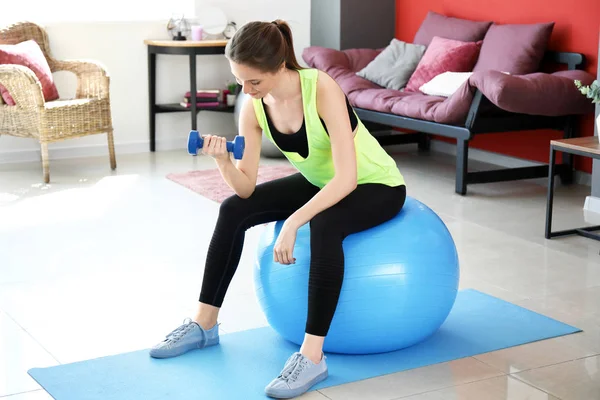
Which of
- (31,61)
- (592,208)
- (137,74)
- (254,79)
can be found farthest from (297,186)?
(137,74)

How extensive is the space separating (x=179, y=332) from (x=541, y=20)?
3.46 meters

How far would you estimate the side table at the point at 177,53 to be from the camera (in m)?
5.76

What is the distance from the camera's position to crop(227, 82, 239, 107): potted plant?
606 centimetres

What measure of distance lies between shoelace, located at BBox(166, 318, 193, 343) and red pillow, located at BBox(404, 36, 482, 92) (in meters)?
3.14

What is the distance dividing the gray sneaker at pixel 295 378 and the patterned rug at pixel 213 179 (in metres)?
2.30

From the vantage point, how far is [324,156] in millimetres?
2512

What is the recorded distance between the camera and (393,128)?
253 inches

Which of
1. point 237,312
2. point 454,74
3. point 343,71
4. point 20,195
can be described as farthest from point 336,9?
point 237,312

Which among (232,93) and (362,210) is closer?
(362,210)

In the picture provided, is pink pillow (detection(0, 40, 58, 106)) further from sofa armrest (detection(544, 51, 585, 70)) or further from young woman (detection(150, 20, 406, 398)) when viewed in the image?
young woman (detection(150, 20, 406, 398))

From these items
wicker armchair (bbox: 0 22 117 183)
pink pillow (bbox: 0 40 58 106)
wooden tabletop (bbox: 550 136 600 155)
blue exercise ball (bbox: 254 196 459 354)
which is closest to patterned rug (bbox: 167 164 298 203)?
wicker armchair (bbox: 0 22 117 183)

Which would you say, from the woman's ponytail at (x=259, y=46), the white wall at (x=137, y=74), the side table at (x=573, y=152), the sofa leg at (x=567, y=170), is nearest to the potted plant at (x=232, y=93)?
the white wall at (x=137, y=74)

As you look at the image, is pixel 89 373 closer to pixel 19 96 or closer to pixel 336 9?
pixel 19 96

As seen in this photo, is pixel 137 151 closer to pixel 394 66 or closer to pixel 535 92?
pixel 394 66
